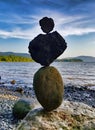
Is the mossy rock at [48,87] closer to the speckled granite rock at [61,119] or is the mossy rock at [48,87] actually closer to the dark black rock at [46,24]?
the speckled granite rock at [61,119]

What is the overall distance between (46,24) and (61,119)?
133 inches

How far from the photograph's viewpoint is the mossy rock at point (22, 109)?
20953 mm

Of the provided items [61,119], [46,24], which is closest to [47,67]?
[46,24]

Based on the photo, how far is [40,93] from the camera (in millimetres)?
12055

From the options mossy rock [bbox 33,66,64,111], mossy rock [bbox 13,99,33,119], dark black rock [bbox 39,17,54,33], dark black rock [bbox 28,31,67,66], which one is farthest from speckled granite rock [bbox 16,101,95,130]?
mossy rock [bbox 13,99,33,119]

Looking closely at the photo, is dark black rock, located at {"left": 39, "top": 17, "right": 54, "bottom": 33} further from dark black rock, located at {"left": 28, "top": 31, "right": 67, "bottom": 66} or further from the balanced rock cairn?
dark black rock, located at {"left": 28, "top": 31, "right": 67, "bottom": 66}

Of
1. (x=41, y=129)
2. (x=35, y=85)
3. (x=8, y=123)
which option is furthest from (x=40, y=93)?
(x=8, y=123)

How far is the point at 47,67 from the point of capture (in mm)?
12188

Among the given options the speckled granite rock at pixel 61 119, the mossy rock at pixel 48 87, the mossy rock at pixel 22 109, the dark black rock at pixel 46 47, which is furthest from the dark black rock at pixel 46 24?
the mossy rock at pixel 22 109

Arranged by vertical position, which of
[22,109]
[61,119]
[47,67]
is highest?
[47,67]

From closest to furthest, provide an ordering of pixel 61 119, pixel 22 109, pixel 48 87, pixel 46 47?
pixel 61 119
pixel 48 87
pixel 46 47
pixel 22 109

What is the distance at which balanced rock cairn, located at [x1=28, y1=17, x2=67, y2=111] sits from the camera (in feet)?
39.3

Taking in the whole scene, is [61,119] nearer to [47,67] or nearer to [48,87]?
[48,87]

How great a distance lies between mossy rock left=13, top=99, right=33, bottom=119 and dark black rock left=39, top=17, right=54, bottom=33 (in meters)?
9.59
